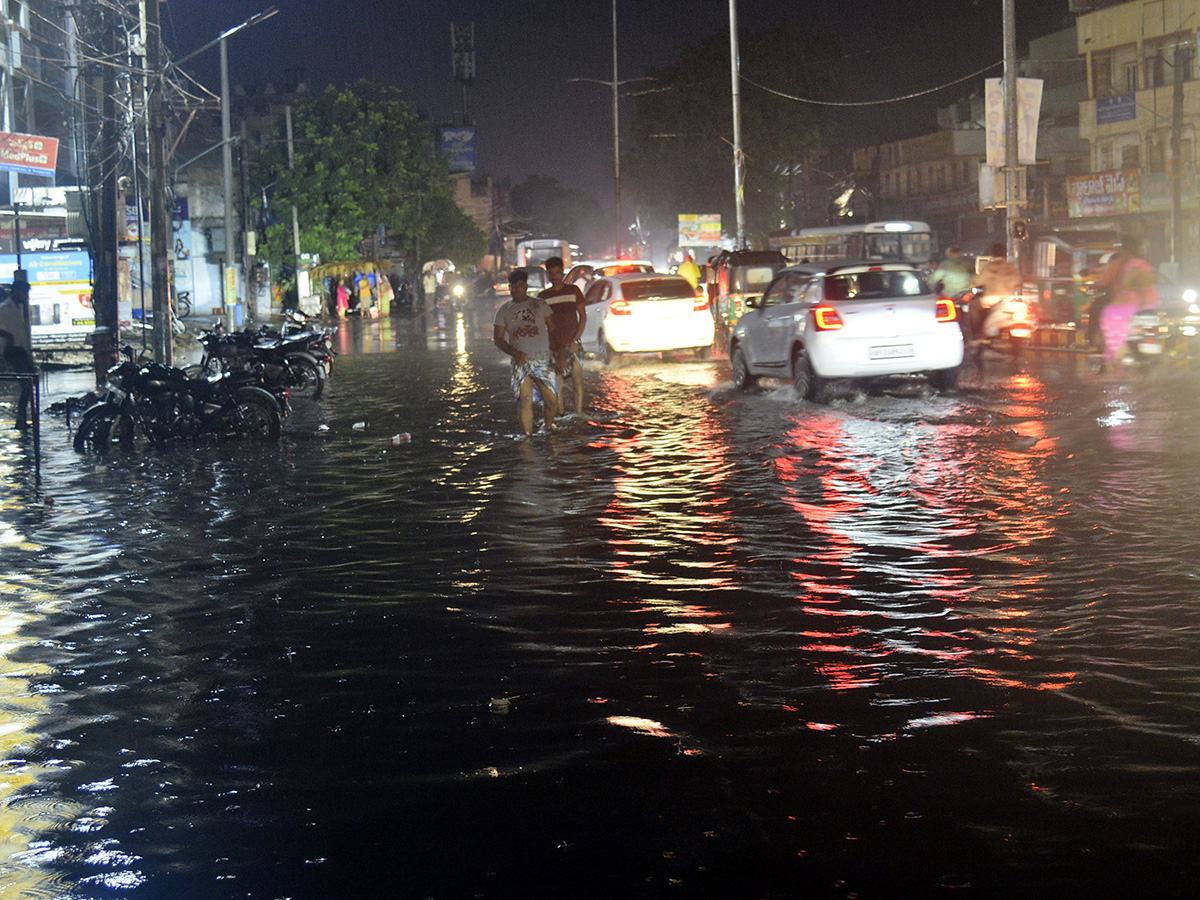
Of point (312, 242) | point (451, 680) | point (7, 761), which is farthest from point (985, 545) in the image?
point (312, 242)

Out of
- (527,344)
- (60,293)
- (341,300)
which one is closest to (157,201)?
(527,344)

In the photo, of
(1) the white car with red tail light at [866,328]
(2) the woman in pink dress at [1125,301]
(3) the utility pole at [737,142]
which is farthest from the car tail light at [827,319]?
(3) the utility pole at [737,142]

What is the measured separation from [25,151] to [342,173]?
112 feet

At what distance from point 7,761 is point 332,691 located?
133 cm

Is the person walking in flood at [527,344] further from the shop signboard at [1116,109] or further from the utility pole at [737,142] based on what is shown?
the shop signboard at [1116,109]

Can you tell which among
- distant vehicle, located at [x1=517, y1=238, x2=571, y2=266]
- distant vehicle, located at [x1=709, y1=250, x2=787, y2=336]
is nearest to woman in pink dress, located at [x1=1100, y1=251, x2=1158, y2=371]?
distant vehicle, located at [x1=709, y1=250, x2=787, y2=336]

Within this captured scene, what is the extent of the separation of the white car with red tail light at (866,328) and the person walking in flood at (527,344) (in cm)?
395

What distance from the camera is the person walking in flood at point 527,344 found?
49.8 feet

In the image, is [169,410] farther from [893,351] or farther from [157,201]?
[893,351]

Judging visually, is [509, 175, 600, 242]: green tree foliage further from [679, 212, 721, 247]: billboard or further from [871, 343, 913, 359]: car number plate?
[871, 343, 913, 359]: car number plate

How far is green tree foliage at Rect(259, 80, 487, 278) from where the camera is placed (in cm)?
6550

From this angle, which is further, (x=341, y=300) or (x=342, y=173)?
(x=342, y=173)

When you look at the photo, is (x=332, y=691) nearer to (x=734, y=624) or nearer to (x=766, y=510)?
(x=734, y=624)

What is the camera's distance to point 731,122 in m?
67.1
